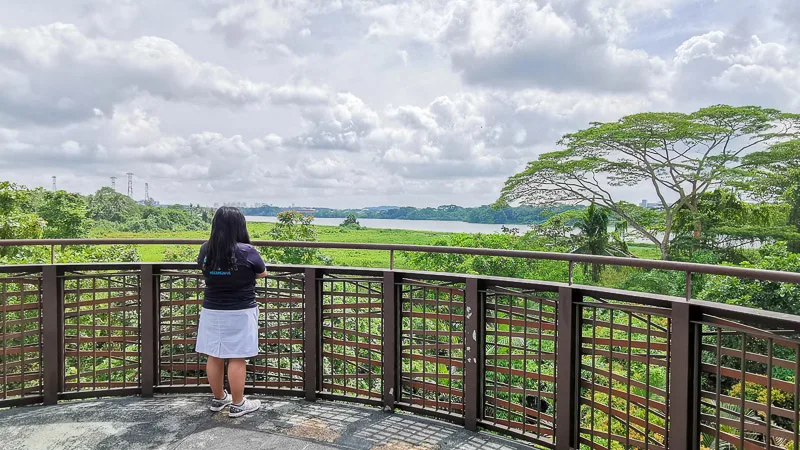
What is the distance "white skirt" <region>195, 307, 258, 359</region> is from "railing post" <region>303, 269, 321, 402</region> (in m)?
0.37

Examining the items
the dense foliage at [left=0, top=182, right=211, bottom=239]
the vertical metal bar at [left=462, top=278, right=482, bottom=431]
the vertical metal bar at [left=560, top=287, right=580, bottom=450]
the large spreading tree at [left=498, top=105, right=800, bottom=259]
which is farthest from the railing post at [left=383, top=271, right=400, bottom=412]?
the large spreading tree at [left=498, top=105, right=800, bottom=259]

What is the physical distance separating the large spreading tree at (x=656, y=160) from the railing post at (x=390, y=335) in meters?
18.4

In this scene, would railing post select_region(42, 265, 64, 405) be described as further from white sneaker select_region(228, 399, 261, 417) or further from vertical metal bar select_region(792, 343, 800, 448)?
vertical metal bar select_region(792, 343, 800, 448)

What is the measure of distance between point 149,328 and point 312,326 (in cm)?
98

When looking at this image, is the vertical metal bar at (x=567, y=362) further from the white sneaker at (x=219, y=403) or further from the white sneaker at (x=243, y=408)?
the white sneaker at (x=219, y=403)

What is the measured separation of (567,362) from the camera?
219cm

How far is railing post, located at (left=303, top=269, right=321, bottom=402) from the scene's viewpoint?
9.41 feet

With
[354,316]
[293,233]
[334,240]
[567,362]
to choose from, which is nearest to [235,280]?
[354,316]

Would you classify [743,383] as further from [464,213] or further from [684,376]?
[464,213]

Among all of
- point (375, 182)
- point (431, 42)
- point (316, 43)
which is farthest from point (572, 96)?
point (316, 43)

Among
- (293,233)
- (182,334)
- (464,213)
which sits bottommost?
(182,334)

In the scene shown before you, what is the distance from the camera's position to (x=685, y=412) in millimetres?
1879

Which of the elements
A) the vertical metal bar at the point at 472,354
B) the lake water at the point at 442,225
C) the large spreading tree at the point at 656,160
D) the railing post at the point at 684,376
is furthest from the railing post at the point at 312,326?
the lake water at the point at 442,225

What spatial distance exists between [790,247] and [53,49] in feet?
69.9
